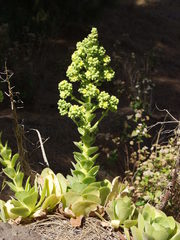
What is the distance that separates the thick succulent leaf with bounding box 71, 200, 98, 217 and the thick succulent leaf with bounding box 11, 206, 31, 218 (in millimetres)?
232

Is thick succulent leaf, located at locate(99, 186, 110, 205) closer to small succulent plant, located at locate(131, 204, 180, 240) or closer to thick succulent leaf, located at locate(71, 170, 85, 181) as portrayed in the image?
thick succulent leaf, located at locate(71, 170, 85, 181)

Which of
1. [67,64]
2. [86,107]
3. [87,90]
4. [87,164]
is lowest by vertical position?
[67,64]

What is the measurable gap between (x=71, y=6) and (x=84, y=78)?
6.01 m

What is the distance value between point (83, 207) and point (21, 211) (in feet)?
1.03

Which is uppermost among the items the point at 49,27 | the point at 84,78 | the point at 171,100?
the point at 84,78

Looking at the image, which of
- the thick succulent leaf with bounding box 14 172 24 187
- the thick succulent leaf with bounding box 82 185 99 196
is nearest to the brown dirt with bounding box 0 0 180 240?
the thick succulent leaf with bounding box 82 185 99 196

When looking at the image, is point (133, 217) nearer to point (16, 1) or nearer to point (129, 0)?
point (16, 1)

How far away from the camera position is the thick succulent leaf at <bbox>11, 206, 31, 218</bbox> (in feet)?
8.29

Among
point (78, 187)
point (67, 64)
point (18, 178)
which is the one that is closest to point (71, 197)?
point (78, 187)

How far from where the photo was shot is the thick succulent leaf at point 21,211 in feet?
8.29

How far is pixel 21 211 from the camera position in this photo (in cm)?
256

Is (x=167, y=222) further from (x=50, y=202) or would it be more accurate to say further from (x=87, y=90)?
(x=87, y=90)

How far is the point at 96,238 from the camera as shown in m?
2.51

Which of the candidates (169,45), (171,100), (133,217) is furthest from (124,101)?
(133,217)
